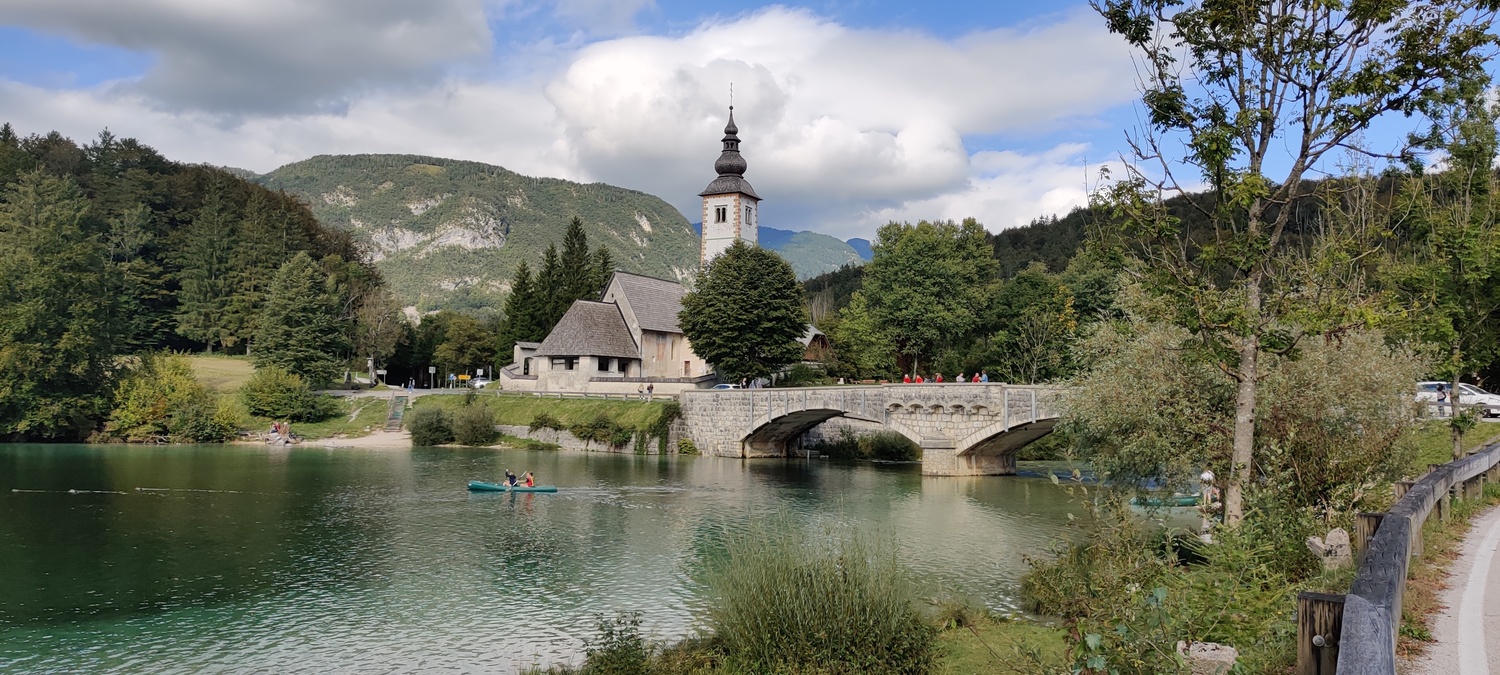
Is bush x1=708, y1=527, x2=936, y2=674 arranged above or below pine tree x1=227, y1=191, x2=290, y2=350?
below

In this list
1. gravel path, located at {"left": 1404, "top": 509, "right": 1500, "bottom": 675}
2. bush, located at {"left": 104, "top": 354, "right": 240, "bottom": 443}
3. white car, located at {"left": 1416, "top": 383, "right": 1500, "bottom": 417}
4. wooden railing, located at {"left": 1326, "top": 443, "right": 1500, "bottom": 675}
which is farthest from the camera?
bush, located at {"left": 104, "top": 354, "right": 240, "bottom": 443}

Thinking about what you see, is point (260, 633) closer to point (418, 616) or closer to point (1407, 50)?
point (418, 616)

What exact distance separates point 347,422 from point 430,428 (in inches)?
307

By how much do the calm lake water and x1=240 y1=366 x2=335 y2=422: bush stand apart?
1705cm

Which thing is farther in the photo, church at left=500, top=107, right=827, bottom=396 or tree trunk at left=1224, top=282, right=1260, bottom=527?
church at left=500, top=107, right=827, bottom=396

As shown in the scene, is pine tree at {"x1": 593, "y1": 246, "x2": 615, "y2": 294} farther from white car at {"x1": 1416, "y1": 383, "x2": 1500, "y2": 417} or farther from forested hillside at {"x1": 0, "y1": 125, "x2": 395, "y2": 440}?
white car at {"x1": 1416, "y1": 383, "x2": 1500, "y2": 417}

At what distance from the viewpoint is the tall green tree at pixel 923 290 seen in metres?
61.7

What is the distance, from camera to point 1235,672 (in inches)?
220

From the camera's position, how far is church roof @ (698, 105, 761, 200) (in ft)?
241

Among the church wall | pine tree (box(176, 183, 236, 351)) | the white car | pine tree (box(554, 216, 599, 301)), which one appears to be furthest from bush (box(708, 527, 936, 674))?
pine tree (box(176, 183, 236, 351))

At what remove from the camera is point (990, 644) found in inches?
474

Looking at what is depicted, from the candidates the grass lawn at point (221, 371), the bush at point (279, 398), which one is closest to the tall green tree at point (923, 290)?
the bush at point (279, 398)

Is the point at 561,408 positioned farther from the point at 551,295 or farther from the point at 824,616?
the point at 824,616

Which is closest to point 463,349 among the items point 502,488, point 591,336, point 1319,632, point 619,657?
point 591,336
